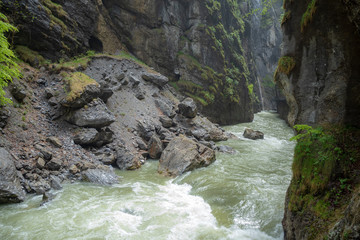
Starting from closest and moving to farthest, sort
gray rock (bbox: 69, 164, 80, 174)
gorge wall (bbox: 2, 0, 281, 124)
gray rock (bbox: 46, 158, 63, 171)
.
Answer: gray rock (bbox: 46, 158, 63, 171) < gray rock (bbox: 69, 164, 80, 174) < gorge wall (bbox: 2, 0, 281, 124)

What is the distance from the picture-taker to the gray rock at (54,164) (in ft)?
31.1

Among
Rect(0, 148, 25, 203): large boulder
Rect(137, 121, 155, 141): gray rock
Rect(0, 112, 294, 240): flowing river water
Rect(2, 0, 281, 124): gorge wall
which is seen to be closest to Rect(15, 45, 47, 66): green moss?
Rect(2, 0, 281, 124): gorge wall

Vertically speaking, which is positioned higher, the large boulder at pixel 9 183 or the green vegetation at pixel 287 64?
the green vegetation at pixel 287 64

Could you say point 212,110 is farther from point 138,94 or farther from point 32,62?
point 32,62

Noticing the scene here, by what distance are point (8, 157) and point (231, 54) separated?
32257 millimetres

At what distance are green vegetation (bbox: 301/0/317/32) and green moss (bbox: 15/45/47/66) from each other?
52.0ft

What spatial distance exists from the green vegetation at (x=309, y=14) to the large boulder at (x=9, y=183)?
35.6 feet

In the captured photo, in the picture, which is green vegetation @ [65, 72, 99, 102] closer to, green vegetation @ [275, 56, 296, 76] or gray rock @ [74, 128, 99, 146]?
gray rock @ [74, 128, 99, 146]

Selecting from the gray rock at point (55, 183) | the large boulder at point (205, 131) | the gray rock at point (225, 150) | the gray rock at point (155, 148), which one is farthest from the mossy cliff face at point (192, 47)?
the gray rock at point (55, 183)

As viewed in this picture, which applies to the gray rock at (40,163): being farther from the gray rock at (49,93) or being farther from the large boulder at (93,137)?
the gray rock at (49,93)

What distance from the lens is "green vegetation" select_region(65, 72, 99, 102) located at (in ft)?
40.6

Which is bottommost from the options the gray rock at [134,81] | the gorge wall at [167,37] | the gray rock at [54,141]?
the gray rock at [54,141]

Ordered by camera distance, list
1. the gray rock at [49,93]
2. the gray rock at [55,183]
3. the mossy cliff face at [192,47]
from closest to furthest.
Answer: the gray rock at [55,183] → the gray rock at [49,93] → the mossy cliff face at [192,47]

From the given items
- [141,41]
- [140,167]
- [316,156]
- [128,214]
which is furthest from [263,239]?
[141,41]
